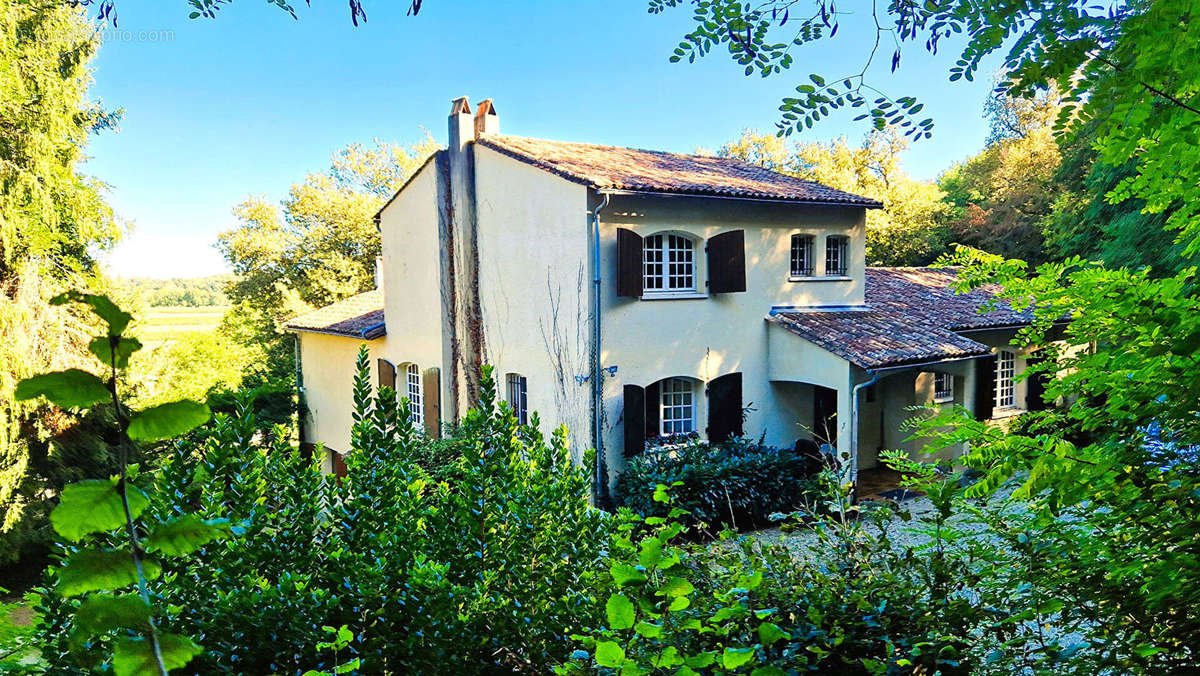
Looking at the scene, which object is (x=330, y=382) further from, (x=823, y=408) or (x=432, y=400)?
(x=823, y=408)

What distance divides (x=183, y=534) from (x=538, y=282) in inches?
474

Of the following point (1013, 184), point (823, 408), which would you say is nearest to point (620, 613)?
point (823, 408)

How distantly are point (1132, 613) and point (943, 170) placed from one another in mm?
41036

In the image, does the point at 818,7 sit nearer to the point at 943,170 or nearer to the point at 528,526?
the point at 528,526

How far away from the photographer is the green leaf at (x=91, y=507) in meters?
0.73

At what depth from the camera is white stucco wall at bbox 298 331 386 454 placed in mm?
18297

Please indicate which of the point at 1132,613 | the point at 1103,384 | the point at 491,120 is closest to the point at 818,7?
the point at 1103,384

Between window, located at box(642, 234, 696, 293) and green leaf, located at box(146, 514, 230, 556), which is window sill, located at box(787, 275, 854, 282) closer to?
window, located at box(642, 234, 696, 293)

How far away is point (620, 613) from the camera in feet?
5.43

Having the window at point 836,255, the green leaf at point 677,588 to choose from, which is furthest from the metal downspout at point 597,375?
the green leaf at point 677,588

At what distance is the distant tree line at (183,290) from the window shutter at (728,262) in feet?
55.0

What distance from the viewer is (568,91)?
505 inches

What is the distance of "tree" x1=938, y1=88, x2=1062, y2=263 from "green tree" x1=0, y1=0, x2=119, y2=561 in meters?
27.2

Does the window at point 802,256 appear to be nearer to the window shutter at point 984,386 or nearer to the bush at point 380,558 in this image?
the window shutter at point 984,386
